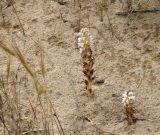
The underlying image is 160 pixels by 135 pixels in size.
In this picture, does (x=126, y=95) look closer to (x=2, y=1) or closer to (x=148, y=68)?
(x=148, y=68)

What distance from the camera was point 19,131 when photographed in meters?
2.45

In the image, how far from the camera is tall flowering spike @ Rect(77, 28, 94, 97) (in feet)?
8.10

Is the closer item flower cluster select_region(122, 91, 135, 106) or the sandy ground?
flower cluster select_region(122, 91, 135, 106)

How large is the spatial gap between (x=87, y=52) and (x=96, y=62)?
0.44m

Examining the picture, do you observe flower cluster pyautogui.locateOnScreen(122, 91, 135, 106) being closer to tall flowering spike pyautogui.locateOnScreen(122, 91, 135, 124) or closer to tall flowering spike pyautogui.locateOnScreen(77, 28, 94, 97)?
tall flowering spike pyautogui.locateOnScreen(122, 91, 135, 124)

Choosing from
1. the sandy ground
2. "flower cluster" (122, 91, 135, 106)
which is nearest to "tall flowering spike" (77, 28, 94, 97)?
the sandy ground

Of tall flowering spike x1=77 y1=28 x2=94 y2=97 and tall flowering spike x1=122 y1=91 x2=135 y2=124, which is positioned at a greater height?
tall flowering spike x1=77 y1=28 x2=94 y2=97

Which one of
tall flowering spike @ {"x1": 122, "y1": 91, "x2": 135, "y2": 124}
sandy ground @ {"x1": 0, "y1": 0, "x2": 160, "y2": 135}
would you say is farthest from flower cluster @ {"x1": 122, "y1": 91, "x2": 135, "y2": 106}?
sandy ground @ {"x1": 0, "y1": 0, "x2": 160, "y2": 135}

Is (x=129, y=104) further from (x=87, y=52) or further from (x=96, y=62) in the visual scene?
(x=96, y=62)

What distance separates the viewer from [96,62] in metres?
2.95

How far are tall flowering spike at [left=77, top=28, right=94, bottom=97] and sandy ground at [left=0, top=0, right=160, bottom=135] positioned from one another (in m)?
0.13

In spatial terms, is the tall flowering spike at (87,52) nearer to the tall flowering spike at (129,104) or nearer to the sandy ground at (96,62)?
the sandy ground at (96,62)

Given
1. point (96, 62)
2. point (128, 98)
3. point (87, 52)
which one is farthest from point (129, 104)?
point (96, 62)

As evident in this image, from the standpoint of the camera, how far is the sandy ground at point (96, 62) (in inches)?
Result: 103
